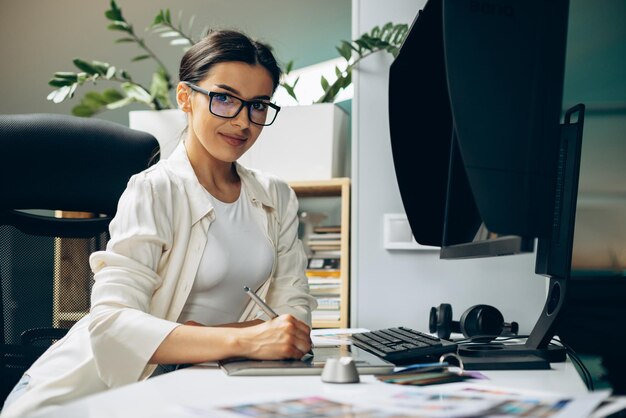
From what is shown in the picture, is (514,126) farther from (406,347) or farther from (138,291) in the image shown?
(138,291)

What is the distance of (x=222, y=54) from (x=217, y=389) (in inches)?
34.3

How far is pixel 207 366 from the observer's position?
3.30 feet

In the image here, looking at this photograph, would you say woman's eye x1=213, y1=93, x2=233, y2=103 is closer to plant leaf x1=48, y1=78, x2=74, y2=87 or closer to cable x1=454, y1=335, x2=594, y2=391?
cable x1=454, y1=335, x2=594, y2=391

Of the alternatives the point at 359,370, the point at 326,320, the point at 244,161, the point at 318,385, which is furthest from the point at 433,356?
the point at 244,161

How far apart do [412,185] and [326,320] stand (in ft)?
2.45

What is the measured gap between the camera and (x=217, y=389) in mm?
781

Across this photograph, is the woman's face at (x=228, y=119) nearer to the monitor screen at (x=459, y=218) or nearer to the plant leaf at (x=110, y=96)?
the monitor screen at (x=459, y=218)

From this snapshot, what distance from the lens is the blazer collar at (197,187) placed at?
1.37 meters

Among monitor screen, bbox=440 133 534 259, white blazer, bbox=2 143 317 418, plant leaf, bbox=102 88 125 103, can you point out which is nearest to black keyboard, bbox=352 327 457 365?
monitor screen, bbox=440 133 534 259

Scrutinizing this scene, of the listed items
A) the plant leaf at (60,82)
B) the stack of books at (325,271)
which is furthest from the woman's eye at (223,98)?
the plant leaf at (60,82)

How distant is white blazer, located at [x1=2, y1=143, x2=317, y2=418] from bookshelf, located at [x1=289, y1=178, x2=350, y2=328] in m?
0.57

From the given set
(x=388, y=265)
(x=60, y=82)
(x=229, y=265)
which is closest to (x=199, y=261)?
(x=229, y=265)

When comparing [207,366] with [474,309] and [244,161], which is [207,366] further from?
[244,161]

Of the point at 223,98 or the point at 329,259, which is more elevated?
the point at 223,98
